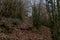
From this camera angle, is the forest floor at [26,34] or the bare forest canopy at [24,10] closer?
the forest floor at [26,34]

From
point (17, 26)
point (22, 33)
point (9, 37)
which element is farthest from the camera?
point (17, 26)

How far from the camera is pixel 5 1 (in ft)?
28.2

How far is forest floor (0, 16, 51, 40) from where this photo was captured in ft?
22.4

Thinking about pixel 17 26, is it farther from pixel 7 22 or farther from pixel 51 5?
pixel 51 5

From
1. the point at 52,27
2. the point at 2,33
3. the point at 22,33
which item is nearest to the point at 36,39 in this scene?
the point at 22,33

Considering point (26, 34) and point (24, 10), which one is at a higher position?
point (24, 10)

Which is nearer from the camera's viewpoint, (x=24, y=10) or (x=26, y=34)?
(x=26, y=34)

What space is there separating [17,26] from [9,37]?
4.29 feet

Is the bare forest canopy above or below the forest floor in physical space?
above

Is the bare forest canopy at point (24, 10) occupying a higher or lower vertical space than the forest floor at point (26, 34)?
higher

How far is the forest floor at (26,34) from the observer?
6.82 meters

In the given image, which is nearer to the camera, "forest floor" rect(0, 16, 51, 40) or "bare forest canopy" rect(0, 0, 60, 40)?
"forest floor" rect(0, 16, 51, 40)

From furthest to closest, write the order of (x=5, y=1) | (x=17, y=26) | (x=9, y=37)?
(x=5, y=1) < (x=17, y=26) < (x=9, y=37)

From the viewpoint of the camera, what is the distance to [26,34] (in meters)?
7.37
